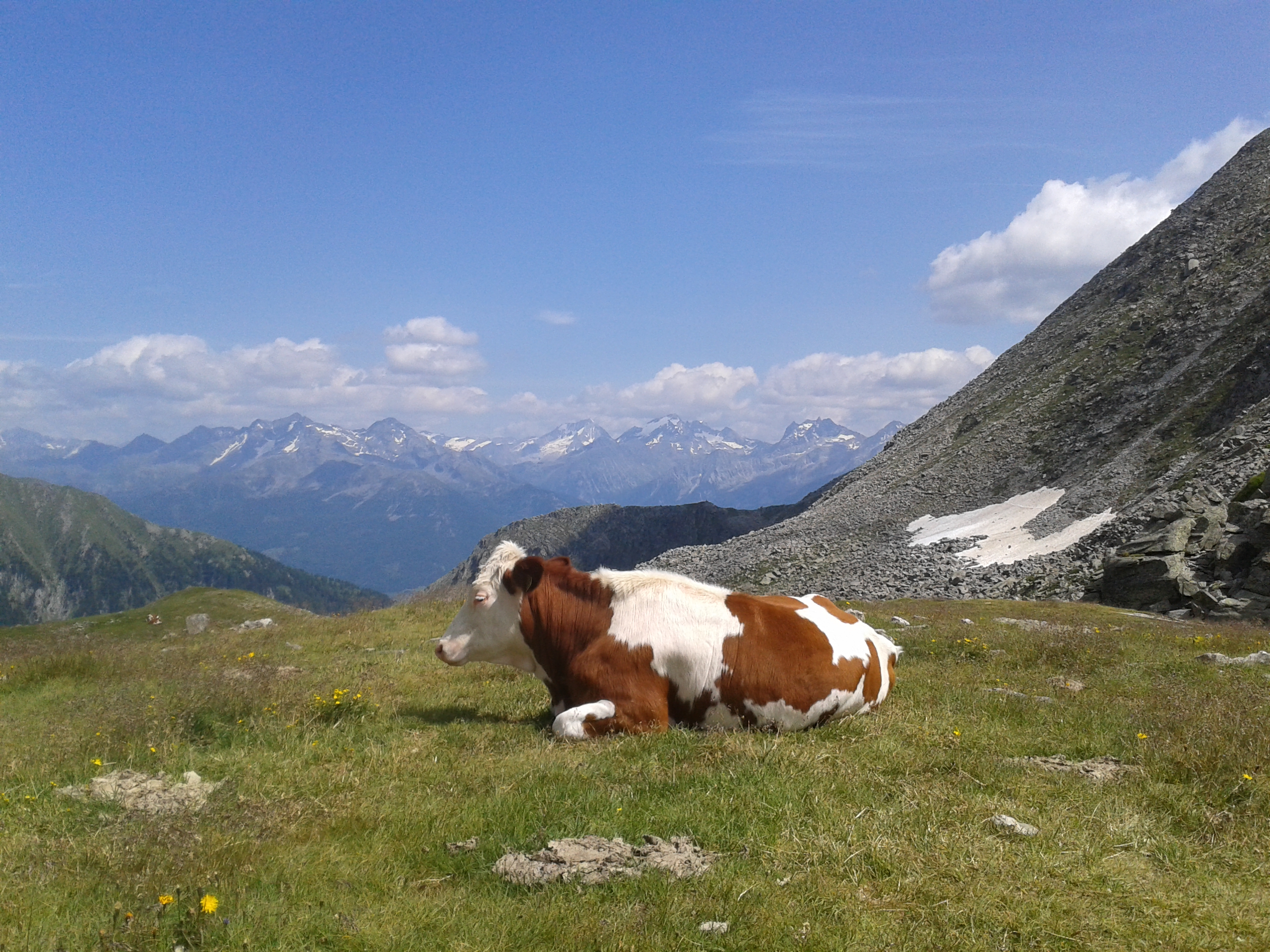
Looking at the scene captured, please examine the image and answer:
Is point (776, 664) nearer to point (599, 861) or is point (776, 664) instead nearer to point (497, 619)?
point (497, 619)

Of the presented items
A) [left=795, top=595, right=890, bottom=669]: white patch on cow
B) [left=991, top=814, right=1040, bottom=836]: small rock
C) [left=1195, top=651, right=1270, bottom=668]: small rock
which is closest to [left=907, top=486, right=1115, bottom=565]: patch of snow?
[left=1195, top=651, right=1270, bottom=668]: small rock

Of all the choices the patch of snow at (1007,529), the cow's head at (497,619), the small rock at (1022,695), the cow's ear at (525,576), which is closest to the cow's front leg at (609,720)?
the cow's head at (497,619)

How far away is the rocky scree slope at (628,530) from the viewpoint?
16975cm

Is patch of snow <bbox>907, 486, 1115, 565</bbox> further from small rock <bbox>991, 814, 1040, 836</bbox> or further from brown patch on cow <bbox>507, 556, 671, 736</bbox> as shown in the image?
small rock <bbox>991, 814, 1040, 836</bbox>

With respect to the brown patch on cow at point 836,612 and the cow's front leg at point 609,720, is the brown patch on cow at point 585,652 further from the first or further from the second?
the brown patch on cow at point 836,612

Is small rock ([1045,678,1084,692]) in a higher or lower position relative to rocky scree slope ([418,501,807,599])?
higher

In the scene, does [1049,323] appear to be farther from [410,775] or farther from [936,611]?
[410,775]

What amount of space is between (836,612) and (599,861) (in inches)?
224

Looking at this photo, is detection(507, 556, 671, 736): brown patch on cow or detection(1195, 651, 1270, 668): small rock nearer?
detection(507, 556, 671, 736): brown patch on cow

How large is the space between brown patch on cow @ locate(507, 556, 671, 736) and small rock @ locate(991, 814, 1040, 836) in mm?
3418

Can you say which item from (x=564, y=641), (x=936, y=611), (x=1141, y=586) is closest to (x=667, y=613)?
(x=564, y=641)

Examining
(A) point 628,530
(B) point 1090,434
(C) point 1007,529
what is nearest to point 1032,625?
(C) point 1007,529

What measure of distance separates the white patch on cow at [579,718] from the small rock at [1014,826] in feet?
12.4

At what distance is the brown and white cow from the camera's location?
867cm
